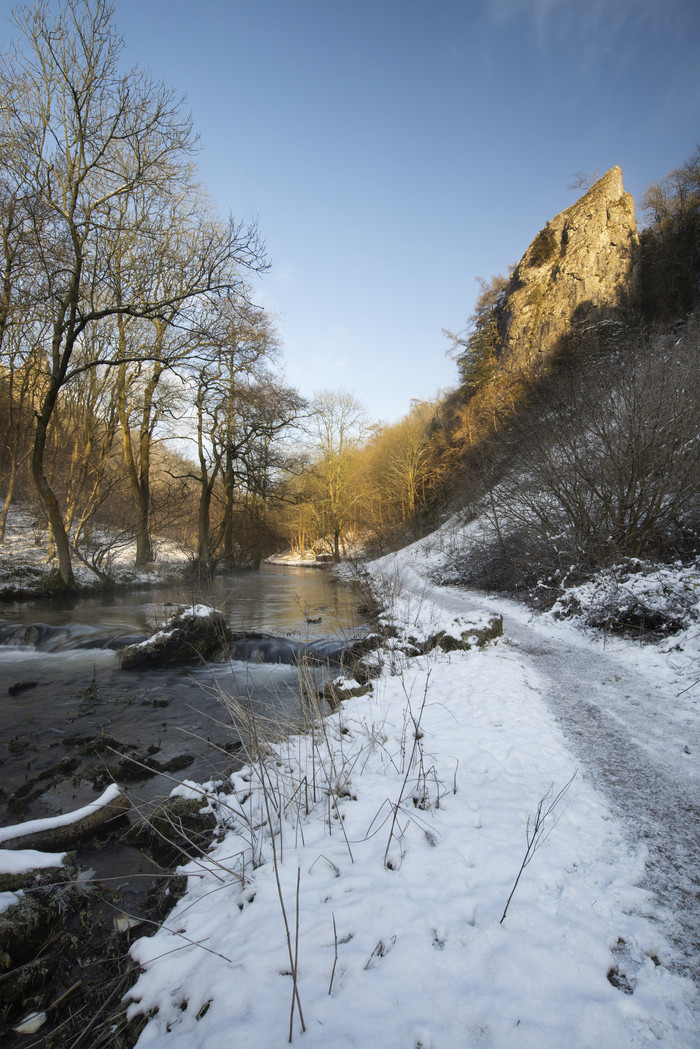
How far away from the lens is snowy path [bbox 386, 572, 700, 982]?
2.20 meters

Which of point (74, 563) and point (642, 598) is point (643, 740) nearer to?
point (642, 598)

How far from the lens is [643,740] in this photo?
3.72m

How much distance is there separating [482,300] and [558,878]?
33.7 metres

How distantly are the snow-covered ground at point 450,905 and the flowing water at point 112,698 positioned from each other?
97 centimetres

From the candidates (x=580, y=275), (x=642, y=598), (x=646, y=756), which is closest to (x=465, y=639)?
(x=642, y=598)

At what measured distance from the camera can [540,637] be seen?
7691 millimetres

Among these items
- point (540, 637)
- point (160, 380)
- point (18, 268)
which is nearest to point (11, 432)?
point (160, 380)

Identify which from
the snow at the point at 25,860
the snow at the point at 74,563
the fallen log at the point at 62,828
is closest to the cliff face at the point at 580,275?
the snow at the point at 74,563

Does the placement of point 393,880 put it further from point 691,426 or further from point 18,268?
point 18,268

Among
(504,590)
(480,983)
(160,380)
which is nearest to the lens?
(480,983)

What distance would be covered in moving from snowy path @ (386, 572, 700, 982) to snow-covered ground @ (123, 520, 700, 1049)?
0.06 ft

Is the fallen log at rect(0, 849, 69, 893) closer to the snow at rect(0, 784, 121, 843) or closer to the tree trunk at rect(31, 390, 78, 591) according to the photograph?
the snow at rect(0, 784, 121, 843)

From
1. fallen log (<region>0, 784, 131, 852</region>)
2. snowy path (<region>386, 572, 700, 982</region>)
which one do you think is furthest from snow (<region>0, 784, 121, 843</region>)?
snowy path (<region>386, 572, 700, 982</region>)

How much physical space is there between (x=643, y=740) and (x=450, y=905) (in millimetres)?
2603
